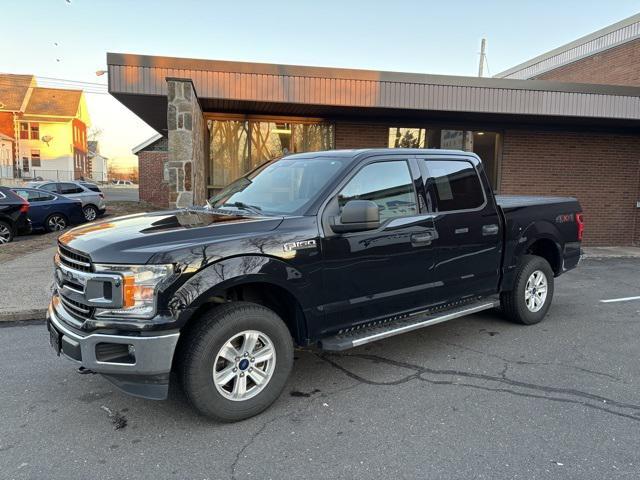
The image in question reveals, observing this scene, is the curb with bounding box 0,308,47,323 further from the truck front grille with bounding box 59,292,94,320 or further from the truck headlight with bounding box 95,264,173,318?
the truck headlight with bounding box 95,264,173,318

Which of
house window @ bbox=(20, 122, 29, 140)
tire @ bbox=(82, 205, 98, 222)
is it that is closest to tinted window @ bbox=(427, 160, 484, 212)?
tire @ bbox=(82, 205, 98, 222)

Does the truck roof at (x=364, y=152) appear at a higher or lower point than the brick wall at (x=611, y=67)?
lower

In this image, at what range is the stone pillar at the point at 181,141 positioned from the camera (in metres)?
8.08

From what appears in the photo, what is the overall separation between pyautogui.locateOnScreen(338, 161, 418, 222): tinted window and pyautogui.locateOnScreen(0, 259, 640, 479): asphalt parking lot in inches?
57.1

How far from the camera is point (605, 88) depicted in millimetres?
10367

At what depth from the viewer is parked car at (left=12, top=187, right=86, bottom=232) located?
1455 centimetres

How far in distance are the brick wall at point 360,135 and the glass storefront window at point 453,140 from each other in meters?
0.24

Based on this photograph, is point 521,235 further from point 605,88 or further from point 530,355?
point 605,88

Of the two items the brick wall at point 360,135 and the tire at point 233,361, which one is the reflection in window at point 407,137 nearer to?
the brick wall at point 360,135

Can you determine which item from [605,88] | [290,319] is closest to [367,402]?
[290,319]

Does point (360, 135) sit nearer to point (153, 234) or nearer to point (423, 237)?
point (423, 237)

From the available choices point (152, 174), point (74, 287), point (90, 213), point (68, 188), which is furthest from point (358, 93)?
point (152, 174)

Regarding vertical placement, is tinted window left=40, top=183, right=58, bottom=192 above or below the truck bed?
above

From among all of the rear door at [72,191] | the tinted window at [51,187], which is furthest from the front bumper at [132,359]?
the tinted window at [51,187]
